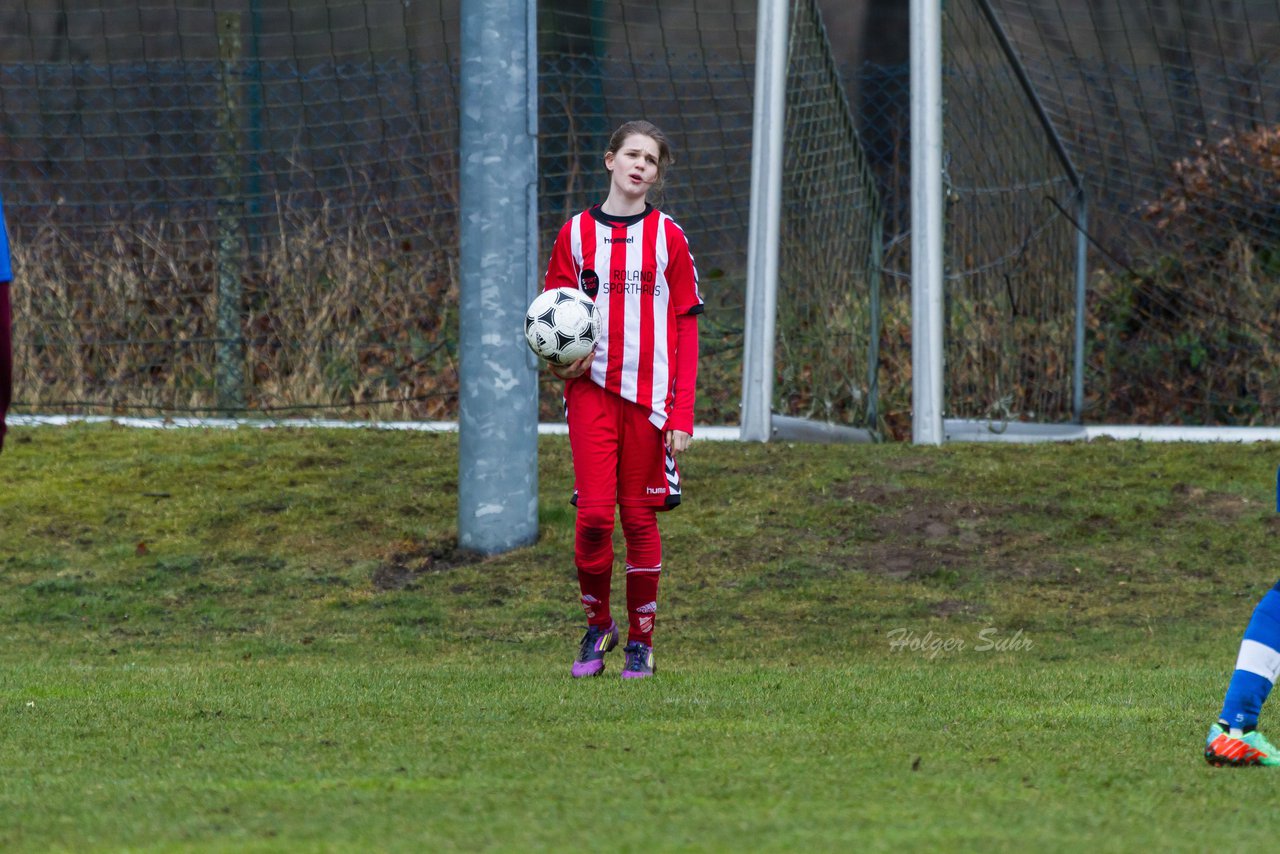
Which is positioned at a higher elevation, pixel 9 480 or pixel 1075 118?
pixel 1075 118

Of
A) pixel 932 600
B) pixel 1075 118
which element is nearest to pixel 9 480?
pixel 932 600

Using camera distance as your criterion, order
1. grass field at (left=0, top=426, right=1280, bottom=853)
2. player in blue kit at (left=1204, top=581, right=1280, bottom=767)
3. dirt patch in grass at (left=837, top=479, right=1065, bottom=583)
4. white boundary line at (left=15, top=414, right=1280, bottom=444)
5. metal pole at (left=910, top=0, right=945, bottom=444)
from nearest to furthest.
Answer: grass field at (left=0, top=426, right=1280, bottom=853) → player in blue kit at (left=1204, top=581, right=1280, bottom=767) → dirt patch in grass at (left=837, top=479, right=1065, bottom=583) → metal pole at (left=910, top=0, right=945, bottom=444) → white boundary line at (left=15, top=414, right=1280, bottom=444)

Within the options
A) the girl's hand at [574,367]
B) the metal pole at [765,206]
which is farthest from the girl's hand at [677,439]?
the metal pole at [765,206]

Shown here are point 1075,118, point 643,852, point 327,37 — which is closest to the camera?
point 643,852

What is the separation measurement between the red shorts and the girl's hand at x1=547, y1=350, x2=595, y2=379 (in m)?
0.09

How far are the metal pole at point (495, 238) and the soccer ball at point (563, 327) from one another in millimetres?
2780

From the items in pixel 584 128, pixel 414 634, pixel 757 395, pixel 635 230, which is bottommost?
pixel 414 634

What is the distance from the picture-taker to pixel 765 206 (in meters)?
10.6

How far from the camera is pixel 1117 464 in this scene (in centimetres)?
1023

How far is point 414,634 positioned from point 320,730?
295 cm

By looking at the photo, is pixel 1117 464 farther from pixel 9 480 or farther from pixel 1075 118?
pixel 9 480

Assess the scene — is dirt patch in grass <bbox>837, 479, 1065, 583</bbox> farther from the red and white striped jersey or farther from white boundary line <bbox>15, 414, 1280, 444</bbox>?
the red and white striped jersey

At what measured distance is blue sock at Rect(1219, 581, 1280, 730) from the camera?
423 centimetres

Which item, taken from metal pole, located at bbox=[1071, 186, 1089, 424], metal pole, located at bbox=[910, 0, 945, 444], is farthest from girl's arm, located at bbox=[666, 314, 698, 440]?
metal pole, located at bbox=[1071, 186, 1089, 424]
